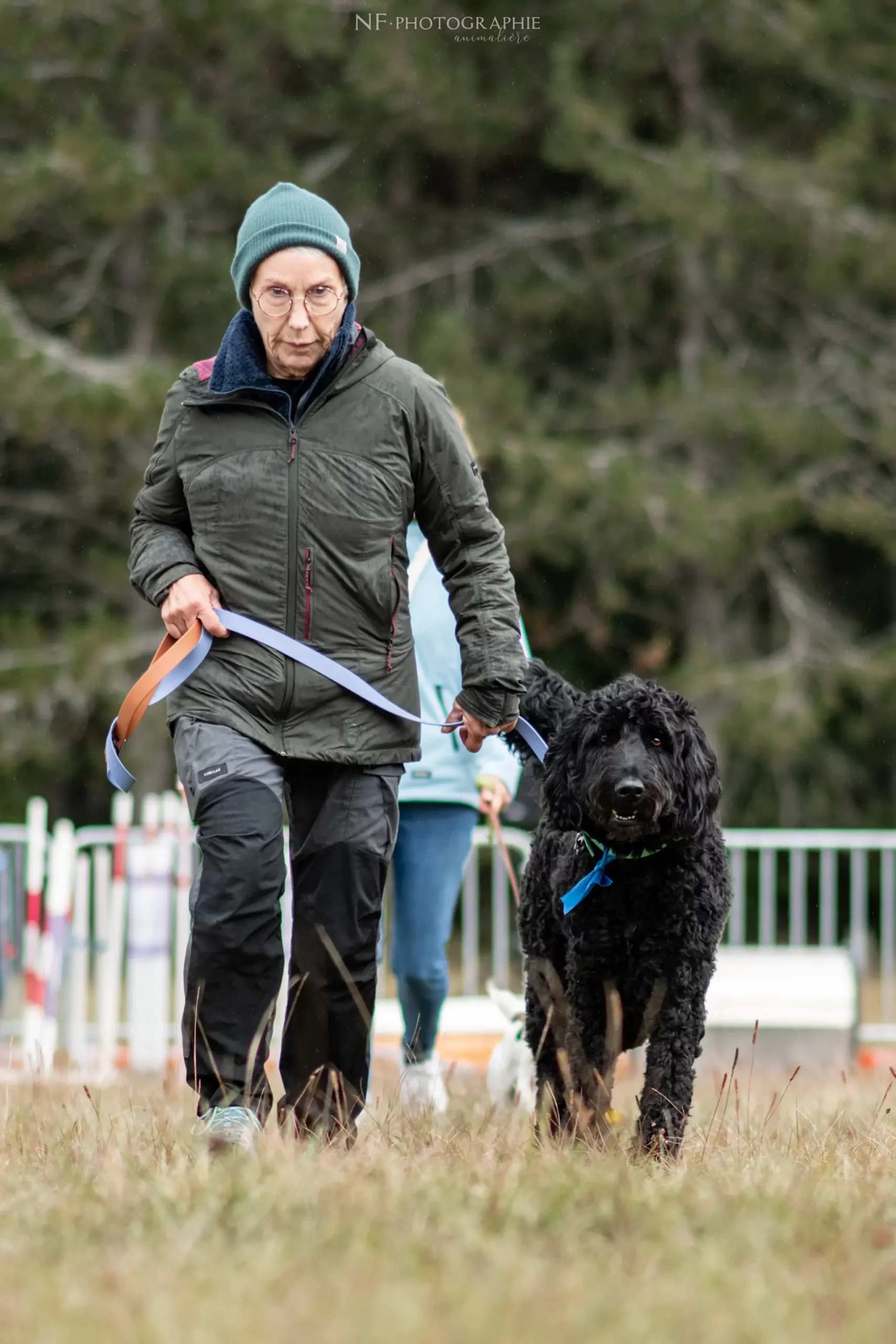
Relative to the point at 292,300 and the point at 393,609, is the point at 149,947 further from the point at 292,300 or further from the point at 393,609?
the point at 292,300

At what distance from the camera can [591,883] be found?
14.2ft

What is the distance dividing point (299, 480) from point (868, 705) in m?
11.3

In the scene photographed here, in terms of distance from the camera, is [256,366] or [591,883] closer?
[256,366]

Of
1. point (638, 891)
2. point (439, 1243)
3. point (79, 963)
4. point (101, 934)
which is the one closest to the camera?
point (439, 1243)

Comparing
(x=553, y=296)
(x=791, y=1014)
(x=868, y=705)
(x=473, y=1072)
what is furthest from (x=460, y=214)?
(x=473, y=1072)

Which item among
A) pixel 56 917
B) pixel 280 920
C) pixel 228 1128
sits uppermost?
pixel 280 920

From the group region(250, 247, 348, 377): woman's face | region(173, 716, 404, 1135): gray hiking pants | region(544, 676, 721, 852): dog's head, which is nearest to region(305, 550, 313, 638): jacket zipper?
region(173, 716, 404, 1135): gray hiking pants

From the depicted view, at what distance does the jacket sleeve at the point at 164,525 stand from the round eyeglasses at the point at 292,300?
28cm

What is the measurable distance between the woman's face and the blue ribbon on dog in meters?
1.31

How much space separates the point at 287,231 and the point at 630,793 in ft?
4.76

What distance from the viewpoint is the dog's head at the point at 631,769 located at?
4.16 m

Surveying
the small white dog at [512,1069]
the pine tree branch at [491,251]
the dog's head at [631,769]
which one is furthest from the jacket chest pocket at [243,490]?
the pine tree branch at [491,251]

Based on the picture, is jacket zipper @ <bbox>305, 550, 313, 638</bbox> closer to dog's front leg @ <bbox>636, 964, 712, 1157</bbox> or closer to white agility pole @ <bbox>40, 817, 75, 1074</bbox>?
dog's front leg @ <bbox>636, 964, 712, 1157</bbox>

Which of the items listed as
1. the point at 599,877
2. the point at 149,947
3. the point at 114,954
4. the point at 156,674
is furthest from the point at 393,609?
the point at 149,947
